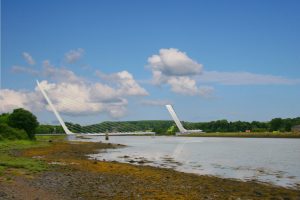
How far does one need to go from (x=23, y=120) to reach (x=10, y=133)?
24.1 ft

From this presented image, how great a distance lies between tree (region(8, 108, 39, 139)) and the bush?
10.1 feet

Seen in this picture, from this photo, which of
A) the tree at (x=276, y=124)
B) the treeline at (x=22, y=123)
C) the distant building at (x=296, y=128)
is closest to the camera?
the treeline at (x=22, y=123)

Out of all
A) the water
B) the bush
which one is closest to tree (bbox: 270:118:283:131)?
the water

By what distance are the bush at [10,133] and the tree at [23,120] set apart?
308cm

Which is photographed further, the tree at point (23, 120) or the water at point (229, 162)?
the tree at point (23, 120)

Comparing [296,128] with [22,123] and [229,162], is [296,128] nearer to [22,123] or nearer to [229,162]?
[22,123]

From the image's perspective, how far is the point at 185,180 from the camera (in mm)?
24672

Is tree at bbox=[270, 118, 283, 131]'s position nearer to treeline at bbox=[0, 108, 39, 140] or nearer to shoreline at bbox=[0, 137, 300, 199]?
treeline at bbox=[0, 108, 39, 140]

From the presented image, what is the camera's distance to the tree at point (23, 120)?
7600cm

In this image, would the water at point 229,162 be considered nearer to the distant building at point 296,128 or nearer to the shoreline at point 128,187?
the shoreline at point 128,187

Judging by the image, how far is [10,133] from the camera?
6912cm

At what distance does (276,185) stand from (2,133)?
181 feet

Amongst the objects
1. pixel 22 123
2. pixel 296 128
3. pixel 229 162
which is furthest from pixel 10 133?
pixel 296 128

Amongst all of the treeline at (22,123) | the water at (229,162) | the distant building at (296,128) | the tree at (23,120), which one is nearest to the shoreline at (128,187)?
the water at (229,162)
